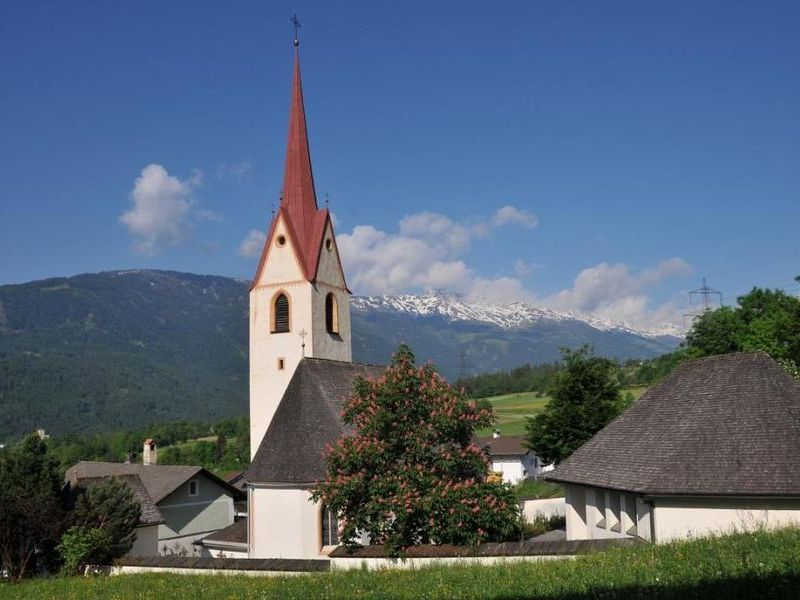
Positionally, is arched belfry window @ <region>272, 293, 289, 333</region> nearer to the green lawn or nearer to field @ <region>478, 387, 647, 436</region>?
field @ <region>478, 387, 647, 436</region>

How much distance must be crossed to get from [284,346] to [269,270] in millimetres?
4088

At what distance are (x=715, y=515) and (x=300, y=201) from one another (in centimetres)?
2693

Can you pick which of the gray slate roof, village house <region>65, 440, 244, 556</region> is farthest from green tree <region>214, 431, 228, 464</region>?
the gray slate roof

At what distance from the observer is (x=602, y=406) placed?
122 feet

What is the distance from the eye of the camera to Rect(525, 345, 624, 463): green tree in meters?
37.0

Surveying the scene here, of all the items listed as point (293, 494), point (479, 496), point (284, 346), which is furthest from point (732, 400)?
point (284, 346)

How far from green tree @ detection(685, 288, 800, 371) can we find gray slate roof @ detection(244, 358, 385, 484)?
944 inches

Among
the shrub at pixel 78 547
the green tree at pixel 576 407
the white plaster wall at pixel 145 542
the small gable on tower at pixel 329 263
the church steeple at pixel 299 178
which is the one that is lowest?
the white plaster wall at pixel 145 542

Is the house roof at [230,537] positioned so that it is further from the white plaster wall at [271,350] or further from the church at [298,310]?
the white plaster wall at [271,350]

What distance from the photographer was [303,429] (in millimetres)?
27391

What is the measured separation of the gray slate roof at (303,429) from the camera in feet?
86.7

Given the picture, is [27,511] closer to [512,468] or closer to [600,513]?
[600,513]

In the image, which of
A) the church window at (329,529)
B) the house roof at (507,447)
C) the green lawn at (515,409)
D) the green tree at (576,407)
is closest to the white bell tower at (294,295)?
the green tree at (576,407)

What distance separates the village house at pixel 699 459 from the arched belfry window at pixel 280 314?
58.7ft
